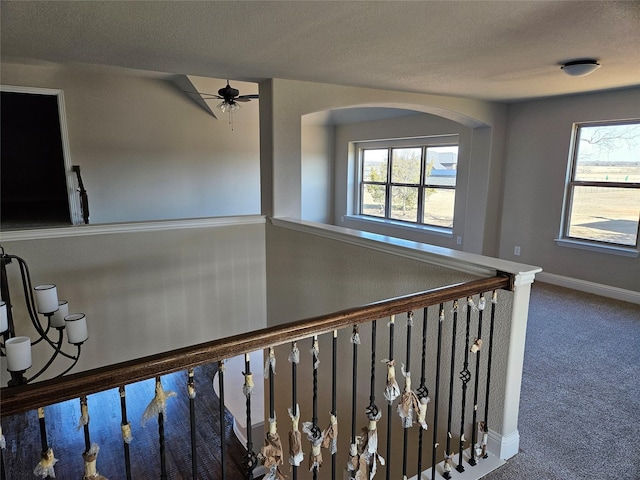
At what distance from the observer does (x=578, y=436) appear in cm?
219

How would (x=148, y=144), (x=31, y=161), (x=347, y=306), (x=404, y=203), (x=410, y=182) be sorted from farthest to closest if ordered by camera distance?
(x=31, y=161)
(x=404, y=203)
(x=410, y=182)
(x=148, y=144)
(x=347, y=306)

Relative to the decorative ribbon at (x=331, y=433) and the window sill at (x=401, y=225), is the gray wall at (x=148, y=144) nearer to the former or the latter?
the window sill at (x=401, y=225)

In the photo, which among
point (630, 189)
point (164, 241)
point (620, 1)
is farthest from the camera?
point (630, 189)

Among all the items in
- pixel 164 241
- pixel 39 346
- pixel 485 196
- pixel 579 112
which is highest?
pixel 579 112

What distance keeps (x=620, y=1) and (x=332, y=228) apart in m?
2.20

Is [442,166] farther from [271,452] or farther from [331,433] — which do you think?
[271,452]

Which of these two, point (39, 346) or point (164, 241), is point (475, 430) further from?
point (39, 346)

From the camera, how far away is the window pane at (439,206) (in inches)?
249

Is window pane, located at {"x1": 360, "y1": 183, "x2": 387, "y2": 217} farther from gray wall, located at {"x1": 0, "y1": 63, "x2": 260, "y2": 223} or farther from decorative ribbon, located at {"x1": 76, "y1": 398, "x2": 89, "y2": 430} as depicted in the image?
decorative ribbon, located at {"x1": 76, "y1": 398, "x2": 89, "y2": 430}

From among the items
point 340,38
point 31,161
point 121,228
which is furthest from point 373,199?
point 31,161

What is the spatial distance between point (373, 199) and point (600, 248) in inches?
156

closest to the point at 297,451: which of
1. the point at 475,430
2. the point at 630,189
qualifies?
the point at 475,430

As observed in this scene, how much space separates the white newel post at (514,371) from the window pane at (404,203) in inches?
199

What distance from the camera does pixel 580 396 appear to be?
8.43 feet
